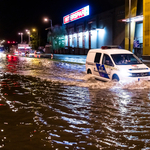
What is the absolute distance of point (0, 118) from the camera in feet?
22.6

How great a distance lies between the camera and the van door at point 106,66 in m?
12.3

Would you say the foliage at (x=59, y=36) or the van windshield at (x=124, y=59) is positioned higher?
the foliage at (x=59, y=36)

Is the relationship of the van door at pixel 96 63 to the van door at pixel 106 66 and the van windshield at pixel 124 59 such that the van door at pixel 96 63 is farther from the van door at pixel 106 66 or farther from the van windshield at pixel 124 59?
the van windshield at pixel 124 59

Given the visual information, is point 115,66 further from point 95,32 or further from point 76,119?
point 95,32

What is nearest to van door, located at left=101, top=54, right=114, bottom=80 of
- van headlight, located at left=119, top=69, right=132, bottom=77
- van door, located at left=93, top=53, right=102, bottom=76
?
van door, located at left=93, top=53, right=102, bottom=76

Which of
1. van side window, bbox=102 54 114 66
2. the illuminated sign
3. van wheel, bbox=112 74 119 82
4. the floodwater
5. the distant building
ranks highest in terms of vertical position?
the illuminated sign

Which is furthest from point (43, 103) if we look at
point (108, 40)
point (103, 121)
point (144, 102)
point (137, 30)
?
point (108, 40)

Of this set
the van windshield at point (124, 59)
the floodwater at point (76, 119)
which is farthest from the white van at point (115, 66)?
the floodwater at point (76, 119)

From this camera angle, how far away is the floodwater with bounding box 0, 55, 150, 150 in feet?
16.5

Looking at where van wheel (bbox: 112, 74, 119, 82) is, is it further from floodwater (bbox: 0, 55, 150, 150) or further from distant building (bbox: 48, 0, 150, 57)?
distant building (bbox: 48, 0, 150, 57)

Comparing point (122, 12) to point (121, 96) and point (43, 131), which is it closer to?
point (121, 96)

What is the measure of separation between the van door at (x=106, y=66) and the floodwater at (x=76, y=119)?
1.36 m

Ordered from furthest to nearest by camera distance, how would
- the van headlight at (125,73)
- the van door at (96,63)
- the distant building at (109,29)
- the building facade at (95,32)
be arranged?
1. the building facade at (95,32)
2. the distant building at (109,29)
3. the van door at (96,63)
4. the van headlight at (125,73)

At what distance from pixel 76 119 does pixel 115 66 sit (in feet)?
18.8
